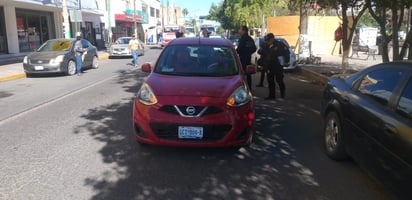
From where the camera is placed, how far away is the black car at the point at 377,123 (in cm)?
344

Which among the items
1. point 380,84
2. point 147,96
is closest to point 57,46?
point 147,96

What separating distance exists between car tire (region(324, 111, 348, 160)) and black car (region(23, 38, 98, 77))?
39.3ft

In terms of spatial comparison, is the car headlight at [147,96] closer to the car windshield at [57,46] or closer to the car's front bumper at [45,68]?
the car's front bumper at [45,68]

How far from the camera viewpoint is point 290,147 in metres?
5.97

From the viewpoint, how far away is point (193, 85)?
18.2 ft

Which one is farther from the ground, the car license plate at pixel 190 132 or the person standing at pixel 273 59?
the person standing at pixel 273 59

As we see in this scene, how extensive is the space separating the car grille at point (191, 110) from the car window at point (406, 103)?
2157mm

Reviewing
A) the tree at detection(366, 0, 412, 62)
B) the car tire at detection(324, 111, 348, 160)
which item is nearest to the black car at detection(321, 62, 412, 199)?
the car tire at detection(324, 111, 348, 160)

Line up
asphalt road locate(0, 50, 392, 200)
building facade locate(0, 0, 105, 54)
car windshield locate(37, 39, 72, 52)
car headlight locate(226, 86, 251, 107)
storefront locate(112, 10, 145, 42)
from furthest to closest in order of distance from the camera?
storefront locate(112, 10, 145, 42), building facade locate(0, 0, 105, 54), car windshield locate(37, 39, 72, 52), car headlight locate(226, 86, 251, 107), asphalt road locate(0, 50, 392, 200)

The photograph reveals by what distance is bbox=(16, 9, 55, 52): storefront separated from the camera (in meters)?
26.9

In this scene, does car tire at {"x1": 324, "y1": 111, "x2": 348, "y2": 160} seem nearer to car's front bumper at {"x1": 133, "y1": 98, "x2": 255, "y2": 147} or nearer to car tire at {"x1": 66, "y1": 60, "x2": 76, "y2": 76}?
car's front bumper at {"x1": 133, "y1": 98, "x2": 255, "y2": 147}

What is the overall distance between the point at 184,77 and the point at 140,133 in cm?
108

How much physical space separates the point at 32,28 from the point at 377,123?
28428mm

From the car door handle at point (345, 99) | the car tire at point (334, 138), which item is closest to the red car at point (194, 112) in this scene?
the car tire at point (334, 138)
